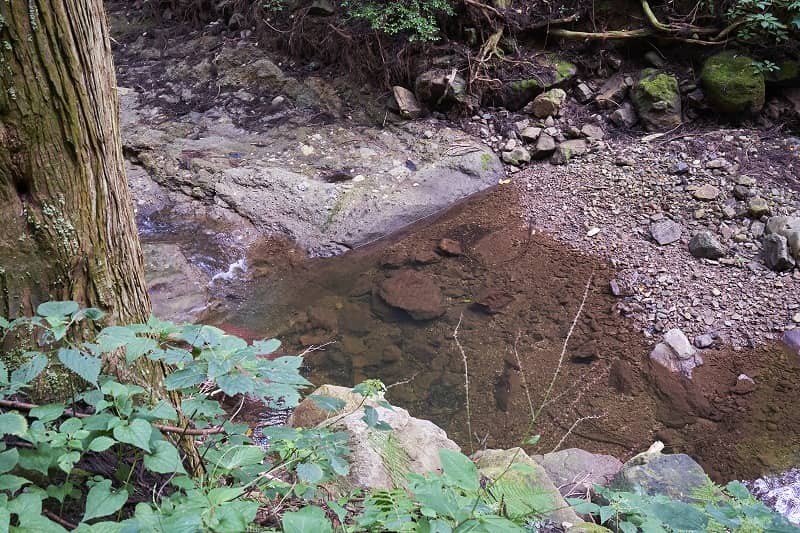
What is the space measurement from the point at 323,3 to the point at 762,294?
548 cm

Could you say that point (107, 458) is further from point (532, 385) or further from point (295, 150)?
point (295, 150)

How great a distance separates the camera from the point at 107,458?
1534 mm

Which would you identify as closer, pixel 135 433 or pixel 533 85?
pixel 135 433

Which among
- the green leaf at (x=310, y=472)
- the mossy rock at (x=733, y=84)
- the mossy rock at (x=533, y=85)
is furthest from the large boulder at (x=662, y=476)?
the mossy rock at (x=533, y=85)

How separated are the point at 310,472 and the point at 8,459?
0.62 meters

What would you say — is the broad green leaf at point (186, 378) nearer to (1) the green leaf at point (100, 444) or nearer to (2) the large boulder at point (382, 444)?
(1) the green leaf at point (100, 444)

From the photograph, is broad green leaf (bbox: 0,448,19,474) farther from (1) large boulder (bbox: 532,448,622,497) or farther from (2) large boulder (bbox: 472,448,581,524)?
(1) large boulder (bbox: 532,448,622,497)

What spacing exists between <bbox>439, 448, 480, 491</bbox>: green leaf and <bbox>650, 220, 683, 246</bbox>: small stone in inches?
158

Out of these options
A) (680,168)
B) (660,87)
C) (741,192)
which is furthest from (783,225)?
(660,87)

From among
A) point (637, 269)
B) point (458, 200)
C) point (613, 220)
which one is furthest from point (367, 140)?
point (637, 269)

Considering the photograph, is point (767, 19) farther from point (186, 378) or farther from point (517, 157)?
point (186, 378)

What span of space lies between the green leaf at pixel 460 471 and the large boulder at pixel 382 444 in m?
0.65

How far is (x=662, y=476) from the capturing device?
8.57 ft

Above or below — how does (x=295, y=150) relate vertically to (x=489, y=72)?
below
